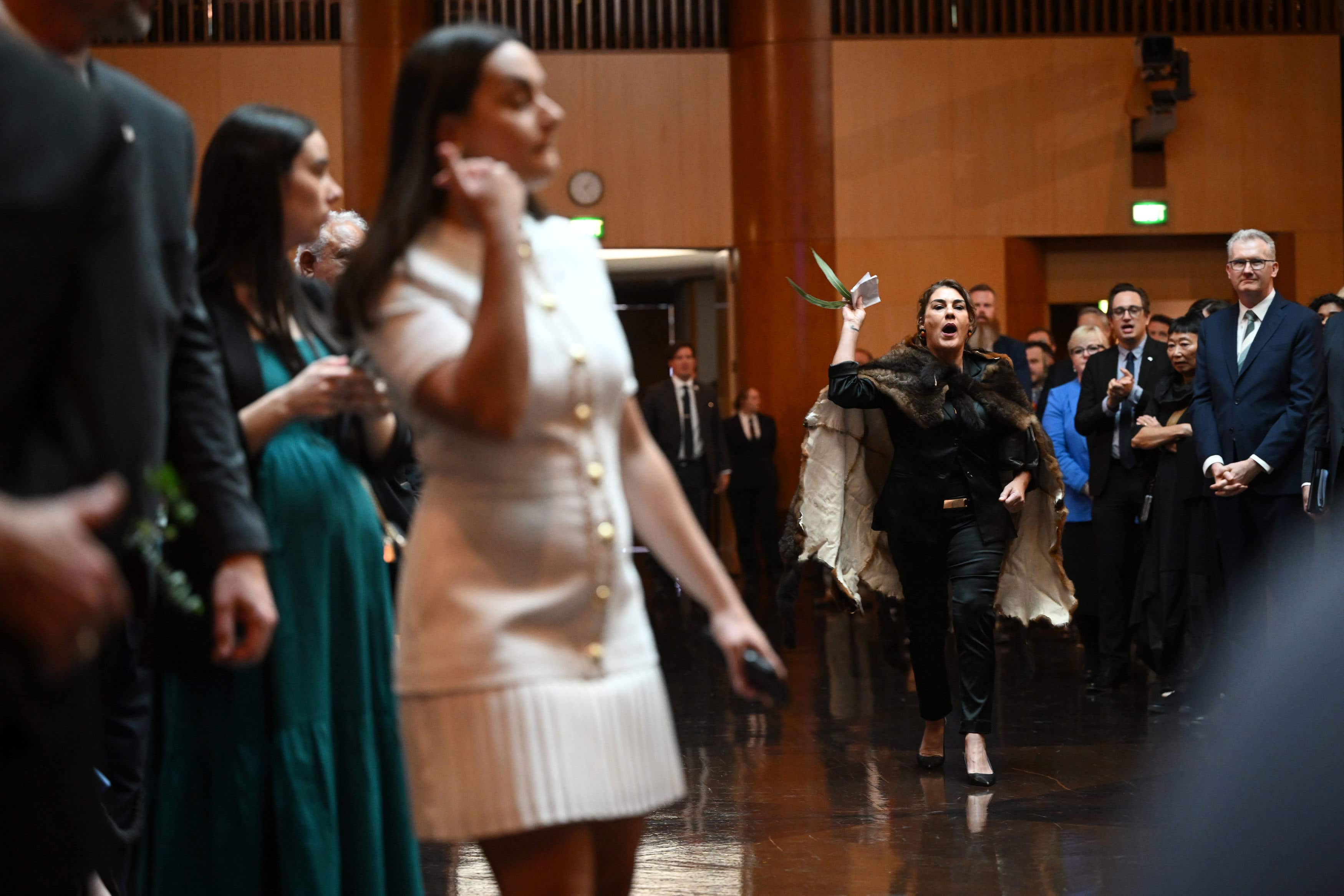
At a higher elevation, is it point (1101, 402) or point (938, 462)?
point (1101, 402)

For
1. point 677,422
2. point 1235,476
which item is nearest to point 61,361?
point 1235,476

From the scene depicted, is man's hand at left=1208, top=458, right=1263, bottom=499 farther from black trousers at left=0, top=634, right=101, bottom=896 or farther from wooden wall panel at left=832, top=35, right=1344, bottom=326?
wooden wall panel at left=832, top=35, right=1344, bottom=326

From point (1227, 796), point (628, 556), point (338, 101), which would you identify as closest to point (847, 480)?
point (628, 556)

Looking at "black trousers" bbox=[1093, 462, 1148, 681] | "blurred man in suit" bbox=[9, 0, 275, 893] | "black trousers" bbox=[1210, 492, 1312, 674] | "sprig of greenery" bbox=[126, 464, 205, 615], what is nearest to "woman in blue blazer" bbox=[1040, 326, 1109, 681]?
"black trousers" bbox=[1093, 462, 1148, 681]

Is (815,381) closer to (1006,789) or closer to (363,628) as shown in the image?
(1006,789)

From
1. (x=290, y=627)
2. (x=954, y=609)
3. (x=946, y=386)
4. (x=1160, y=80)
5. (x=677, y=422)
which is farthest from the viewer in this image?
(x=1160, y=80)

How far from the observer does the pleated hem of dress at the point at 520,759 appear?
169 cm

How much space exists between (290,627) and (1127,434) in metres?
4.77

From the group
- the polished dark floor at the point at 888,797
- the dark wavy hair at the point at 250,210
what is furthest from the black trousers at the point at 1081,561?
the dark wavy hair at the point at 250,210

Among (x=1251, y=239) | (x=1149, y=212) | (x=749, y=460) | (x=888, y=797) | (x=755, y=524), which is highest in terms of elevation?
(x=1149, y=212)

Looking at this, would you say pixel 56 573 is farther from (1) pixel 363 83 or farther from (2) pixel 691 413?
(1) pixel 363 83

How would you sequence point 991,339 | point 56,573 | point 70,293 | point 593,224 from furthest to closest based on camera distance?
1. point 593,224
2. point 991,339
3. point 70,293
4. point 56,573

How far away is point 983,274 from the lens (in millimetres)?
12672

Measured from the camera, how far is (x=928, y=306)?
5.22 meters
